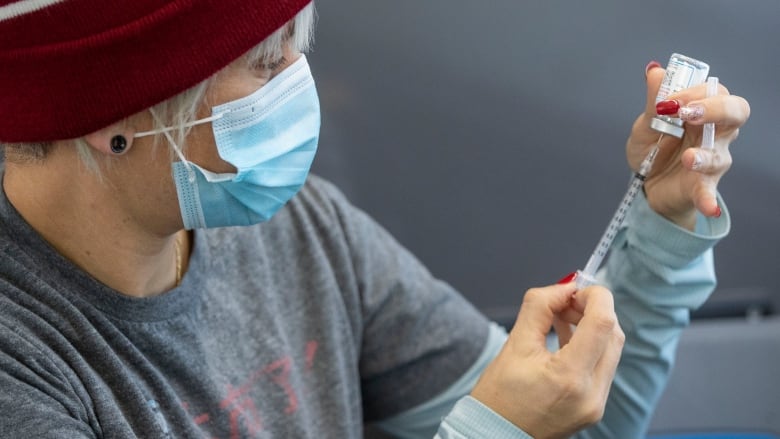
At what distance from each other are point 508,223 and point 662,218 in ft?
2.05

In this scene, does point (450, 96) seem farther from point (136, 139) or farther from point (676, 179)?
point (136, 139)

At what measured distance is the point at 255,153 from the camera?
1.07 m

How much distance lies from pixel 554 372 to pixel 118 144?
1.67ft

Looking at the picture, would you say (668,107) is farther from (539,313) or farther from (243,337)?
(243,337)

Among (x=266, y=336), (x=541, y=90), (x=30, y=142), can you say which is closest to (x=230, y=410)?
(x=266, y=336)

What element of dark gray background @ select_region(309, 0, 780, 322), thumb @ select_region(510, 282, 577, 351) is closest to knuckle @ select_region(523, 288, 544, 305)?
thumb @ select_region(510, 282, 577, 351)

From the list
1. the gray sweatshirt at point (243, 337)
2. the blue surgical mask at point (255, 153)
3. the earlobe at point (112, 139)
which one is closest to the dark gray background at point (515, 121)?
the gray sweatshirt at point (243, 337)

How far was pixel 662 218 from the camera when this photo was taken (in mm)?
1161

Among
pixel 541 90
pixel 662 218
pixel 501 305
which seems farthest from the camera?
pixel 501 305

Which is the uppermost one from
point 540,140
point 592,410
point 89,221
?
point 89,221

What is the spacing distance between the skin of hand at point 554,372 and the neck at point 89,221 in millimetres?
401

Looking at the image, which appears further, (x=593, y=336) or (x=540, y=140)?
(x=540, y=140)

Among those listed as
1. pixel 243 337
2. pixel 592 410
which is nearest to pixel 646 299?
pixel 592 410

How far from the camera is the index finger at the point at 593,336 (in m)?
0.98
